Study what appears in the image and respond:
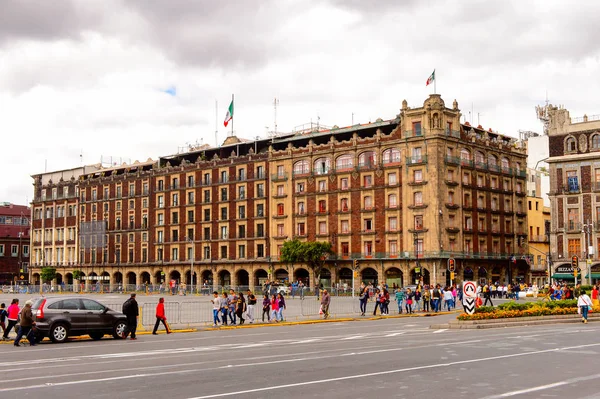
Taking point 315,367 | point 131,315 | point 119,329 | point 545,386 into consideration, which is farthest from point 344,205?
point 545,386

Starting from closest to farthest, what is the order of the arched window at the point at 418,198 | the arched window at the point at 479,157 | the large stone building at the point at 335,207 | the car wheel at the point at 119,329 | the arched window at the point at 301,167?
the car wheel at the point at 119,329, the arched window at the point at 418,198, the large stone building at the point at 335,207, the arched window at the point at 479,157, the arched window at the point at 301,167

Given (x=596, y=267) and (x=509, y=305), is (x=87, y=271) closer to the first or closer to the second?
(x=596, y=267)

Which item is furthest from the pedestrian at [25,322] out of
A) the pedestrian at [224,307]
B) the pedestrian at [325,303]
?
the pedestrian at [325,303]

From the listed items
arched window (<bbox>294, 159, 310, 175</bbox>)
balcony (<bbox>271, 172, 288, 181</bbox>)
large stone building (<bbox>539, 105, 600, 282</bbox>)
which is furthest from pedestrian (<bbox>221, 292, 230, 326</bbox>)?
balcony (<bbox>271, 172, 288, 181</bbox>)

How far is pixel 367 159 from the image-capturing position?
81500 mm

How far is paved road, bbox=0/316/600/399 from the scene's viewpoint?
13.2 m

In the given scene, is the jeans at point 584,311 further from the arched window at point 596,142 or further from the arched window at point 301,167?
the arched window at point 301,167

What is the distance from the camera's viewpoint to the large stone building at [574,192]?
66.9 m

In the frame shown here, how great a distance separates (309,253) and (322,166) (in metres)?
10.8

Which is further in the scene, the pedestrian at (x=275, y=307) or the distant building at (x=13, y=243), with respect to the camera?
the distant building at (x=13, y=243)

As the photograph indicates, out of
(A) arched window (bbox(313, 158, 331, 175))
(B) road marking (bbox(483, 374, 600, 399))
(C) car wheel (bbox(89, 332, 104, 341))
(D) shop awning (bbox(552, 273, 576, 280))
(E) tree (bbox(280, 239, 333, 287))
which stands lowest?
(C) car wheel (bbox(89, 332, 104, 341))

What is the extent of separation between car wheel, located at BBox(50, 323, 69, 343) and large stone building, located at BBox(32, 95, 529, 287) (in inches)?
1975

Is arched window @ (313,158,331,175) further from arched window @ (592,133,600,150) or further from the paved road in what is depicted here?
the paved road

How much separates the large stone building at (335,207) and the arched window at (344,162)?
131mm
